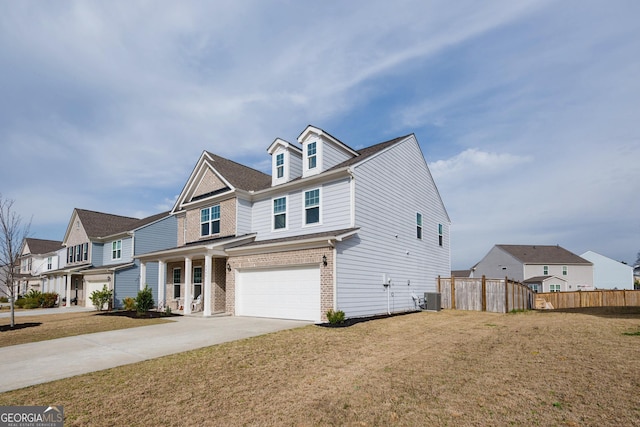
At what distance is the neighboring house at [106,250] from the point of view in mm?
28391

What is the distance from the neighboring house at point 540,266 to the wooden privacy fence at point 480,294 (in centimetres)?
3222

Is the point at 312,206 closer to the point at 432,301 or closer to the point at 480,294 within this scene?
the point at 432,301

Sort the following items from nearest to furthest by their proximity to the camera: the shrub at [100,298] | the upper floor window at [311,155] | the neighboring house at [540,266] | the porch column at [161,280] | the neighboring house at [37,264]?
the upper floor window at [311,155] → the porch column at [161,280] → the shrub at [100,298] → the neighboring house at [37,264] → the neighboring house at [540,266]

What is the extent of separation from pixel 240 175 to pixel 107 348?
13.0m

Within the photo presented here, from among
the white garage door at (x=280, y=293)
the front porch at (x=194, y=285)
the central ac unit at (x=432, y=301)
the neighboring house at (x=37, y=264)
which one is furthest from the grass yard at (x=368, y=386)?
the neighboring house at (x=37, y=264)

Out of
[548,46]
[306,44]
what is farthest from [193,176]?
[548,46]

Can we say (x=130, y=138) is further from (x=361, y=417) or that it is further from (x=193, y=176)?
(x=361, y=417)

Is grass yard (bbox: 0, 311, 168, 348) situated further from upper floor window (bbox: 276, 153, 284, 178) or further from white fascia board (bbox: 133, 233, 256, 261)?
upper floor window (bbox: 276, 153, 284, 178)

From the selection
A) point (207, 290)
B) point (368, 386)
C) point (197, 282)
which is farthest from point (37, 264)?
point (368, 386)

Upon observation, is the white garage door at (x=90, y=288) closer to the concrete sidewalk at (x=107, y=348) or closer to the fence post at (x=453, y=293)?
the concrete sidewalk at (x=107, y=348)

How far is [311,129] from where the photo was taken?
17.4 metres

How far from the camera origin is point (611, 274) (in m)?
59.6

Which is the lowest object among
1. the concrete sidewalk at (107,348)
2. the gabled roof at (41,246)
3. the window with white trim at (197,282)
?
the concrete sidewalk at (107,348)

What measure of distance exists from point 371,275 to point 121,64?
12754 millimetres
